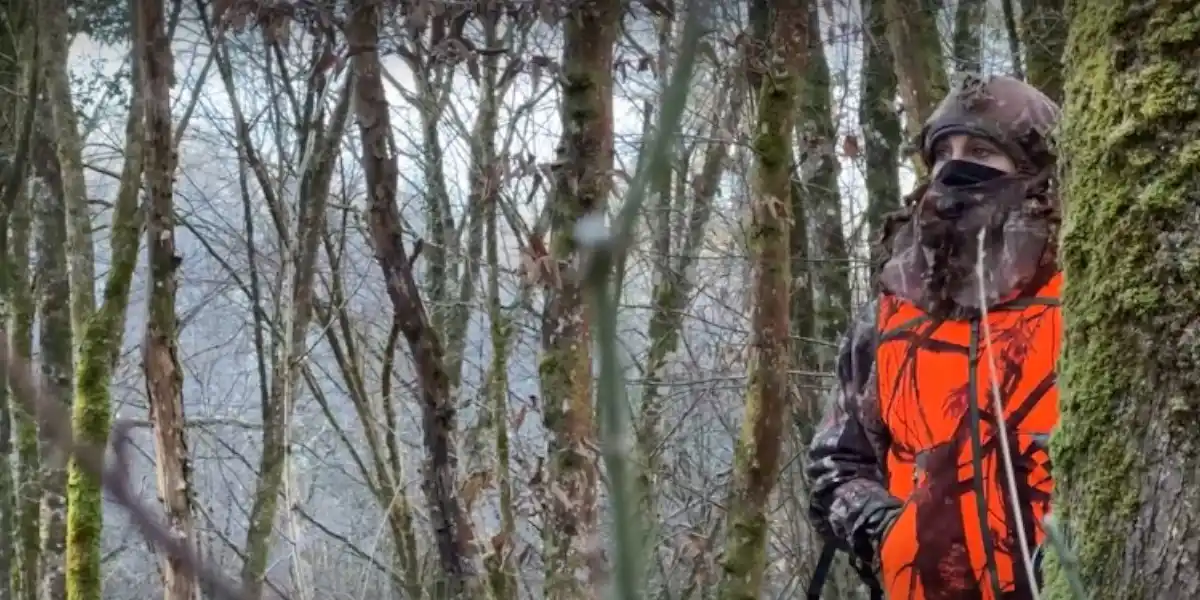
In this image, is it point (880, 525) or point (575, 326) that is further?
point (575, 326)

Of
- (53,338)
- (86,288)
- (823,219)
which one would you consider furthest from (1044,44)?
(53,338)

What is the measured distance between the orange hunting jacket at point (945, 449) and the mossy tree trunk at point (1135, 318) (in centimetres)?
81

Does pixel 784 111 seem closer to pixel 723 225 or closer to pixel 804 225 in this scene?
pixel 804 225

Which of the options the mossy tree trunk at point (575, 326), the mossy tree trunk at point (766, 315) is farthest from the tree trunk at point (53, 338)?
the mossy tree trunk at point (766, 315)

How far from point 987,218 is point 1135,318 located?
1157 mm

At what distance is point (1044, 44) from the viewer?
11.4 ft

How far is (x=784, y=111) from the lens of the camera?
142 inches

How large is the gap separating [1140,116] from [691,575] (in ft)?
14.6

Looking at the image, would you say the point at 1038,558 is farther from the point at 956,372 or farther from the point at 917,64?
the point at 917,64

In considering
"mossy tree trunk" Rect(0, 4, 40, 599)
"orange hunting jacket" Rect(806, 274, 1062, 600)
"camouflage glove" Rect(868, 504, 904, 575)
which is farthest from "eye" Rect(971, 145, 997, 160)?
"mossy tree trunk" Rect(0, 4, 40, 599)

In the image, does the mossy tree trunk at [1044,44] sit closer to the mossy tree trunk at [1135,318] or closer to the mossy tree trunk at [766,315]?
the mossy tree trunk at [766,315]

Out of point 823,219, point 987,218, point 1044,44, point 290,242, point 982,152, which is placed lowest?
point 987,218

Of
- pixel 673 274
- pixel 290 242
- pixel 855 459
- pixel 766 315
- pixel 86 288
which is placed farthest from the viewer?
pixel 673 274

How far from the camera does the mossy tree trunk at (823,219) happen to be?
18.6ft
